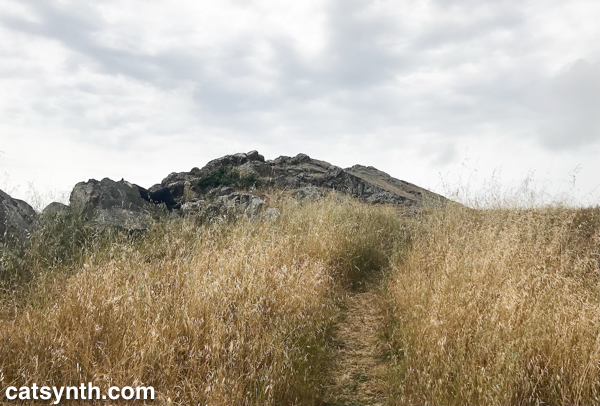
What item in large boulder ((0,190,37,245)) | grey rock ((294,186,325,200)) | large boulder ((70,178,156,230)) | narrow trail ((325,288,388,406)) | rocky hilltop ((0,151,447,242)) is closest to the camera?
narrow trail ((325,288,388,406))

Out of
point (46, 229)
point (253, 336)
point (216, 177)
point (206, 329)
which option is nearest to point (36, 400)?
point (206, 329)

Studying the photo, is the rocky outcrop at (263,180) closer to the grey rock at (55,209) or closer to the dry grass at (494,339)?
the grey rock at (55,209)

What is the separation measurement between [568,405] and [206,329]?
3152 millimetres

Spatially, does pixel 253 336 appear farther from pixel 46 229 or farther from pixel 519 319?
pixel 46 229

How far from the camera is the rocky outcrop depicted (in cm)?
1648

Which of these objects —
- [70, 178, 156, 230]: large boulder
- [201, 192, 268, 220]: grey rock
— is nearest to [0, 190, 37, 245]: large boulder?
[70, 178, 156, 230]: large boulder

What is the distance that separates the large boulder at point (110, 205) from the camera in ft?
30.0

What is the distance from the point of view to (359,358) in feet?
15.1

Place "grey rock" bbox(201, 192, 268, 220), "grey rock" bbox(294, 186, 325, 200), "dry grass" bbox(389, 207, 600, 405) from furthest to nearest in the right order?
"grey rock" bbox(294, 186, 325, 200) < "grey rock" bbox(201, 192, 268, 220) < "dry grass" bbox(389, 207, 600, 405)

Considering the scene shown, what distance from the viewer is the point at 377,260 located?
8.58 meters

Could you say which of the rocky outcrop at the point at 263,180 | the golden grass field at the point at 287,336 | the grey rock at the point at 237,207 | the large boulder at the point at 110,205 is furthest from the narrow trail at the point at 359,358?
the rocky outcrop at the point at 263,180

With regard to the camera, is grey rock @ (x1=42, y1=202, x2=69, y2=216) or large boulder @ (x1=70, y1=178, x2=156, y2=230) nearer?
grey rock @ (x1=42, y1=202, x2=69, y2=216)

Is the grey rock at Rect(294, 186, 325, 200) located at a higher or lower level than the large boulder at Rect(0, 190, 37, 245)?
higher

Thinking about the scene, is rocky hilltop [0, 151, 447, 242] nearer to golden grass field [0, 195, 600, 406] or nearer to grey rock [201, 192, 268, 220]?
grey rock [201, 192, 268, 220]
